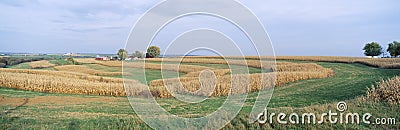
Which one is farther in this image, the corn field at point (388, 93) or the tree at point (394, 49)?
the tree at point (394, 49)

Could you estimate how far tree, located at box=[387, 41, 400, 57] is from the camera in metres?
64.6

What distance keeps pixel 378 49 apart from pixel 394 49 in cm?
558

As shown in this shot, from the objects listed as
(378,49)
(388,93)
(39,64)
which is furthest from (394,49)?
(39,64)

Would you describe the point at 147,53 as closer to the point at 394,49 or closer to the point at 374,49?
the point at 394,49

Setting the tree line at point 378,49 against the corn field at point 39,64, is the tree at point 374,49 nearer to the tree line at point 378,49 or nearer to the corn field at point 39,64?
the tree line at point 378,49

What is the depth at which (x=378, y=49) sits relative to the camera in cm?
7175

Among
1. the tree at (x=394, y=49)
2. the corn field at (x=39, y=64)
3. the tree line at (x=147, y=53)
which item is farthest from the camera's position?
the tree at (x=394, y=49)

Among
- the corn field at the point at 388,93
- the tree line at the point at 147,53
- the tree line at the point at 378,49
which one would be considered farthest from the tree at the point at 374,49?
the corn field at the point at 388,93

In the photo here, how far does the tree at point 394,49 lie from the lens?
64606mm

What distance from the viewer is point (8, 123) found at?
8.06m

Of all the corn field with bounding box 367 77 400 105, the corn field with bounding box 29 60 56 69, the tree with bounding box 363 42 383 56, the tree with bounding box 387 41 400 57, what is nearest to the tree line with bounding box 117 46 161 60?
the corn field with bounding box 367 77 400 105

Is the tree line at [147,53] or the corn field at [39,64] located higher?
the tree line at [147,53]

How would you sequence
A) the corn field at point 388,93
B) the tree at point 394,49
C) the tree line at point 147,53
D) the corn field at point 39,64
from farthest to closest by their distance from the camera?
1. the tree at point 394,49
2. the corn field at point 39,64
3. the corn field at point 388,93
4. the tree line at point 147,53

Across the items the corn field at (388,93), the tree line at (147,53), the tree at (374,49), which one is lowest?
the corn field at (388,93)
